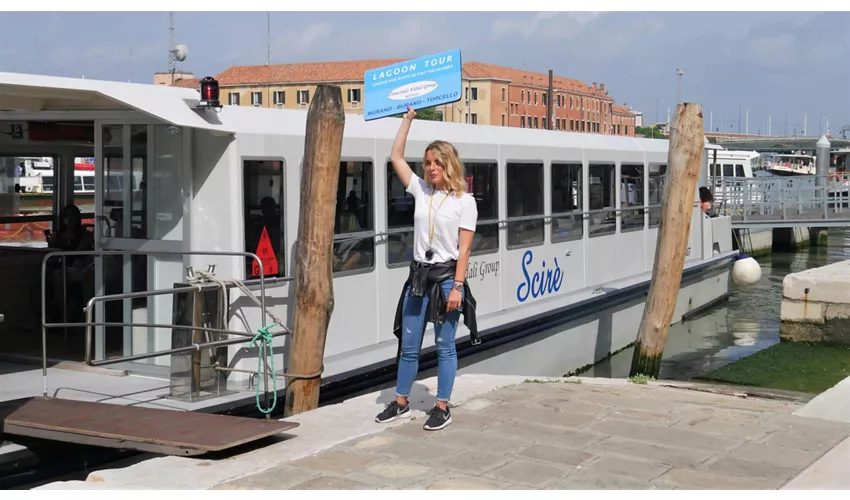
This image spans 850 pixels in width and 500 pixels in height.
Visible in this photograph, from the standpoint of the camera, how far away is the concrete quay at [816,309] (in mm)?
13523

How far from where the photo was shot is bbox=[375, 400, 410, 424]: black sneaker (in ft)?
20.0

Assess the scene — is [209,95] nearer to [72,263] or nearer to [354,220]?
[354,220]

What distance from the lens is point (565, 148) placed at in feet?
38.7

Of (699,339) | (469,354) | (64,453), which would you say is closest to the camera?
(64,453)

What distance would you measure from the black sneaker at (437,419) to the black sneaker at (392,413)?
25 centimetres

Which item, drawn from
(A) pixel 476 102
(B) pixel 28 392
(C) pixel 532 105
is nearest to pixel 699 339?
(B) pixel 28 392

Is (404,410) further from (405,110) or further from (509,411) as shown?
(405,110)

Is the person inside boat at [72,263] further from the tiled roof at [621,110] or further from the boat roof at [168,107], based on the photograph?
the tiled roof at [621,110]

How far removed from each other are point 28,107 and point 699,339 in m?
11.0

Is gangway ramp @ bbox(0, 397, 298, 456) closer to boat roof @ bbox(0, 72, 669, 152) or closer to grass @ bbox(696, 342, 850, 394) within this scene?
boat roof @ bbox(0, 72, 669, 152)

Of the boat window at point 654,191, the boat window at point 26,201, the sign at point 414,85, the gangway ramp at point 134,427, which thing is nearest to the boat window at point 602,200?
the boat window at point 654,191

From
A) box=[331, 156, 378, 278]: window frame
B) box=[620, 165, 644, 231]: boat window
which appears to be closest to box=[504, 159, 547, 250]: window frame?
box=[331, 156, 378, 278]: window frame

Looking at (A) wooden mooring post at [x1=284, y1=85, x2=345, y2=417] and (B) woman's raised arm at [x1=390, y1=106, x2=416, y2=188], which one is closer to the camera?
(B) woman's raised arm at [x1=390, y1=106, x2=416, y2=188]

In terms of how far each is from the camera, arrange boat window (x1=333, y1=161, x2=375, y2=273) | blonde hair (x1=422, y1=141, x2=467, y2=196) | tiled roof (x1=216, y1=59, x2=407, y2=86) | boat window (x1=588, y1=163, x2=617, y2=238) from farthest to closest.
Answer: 1. tiled roof (x1=216, y1=59, x2=407, y2=86)
2. boat window (x1=588, y1=163, x2=617, y2=238)
3. boat window (x1=333, y1=161, x2=375, y2=273)
4. blonde hair (x1=422, y1=141, x2=467, y2=196)
